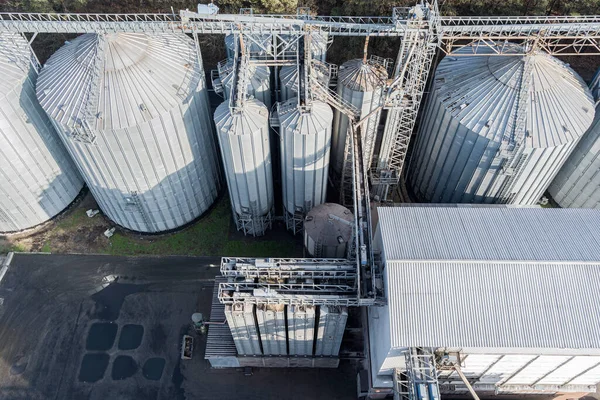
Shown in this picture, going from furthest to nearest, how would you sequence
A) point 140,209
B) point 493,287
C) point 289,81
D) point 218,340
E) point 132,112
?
point 140,209
point 289,81
point 218,340
point 132,112
point 493,287

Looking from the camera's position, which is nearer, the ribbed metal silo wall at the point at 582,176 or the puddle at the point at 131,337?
the puddle at the point at 131,337

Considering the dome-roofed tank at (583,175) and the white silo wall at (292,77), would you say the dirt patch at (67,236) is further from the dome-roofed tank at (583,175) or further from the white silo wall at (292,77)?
the dome-roofed tank at (583,175)

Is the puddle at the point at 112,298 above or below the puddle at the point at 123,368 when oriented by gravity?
above

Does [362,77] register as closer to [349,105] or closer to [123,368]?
[349,105]

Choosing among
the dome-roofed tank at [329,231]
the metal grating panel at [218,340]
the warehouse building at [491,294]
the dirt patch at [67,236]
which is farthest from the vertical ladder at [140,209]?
the warehouse building at [491,294]

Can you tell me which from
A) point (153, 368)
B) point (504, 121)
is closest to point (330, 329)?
point (153, 368)

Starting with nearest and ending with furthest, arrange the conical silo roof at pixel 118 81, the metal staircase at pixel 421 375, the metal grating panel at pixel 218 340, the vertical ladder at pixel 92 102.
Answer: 1. the metal staircase at pixel 421 375
2. the vertical ladder at pixel 92 102
3. the conical silo roof at pixel 118 81
4. the metal grating panel at pixel 218 340
